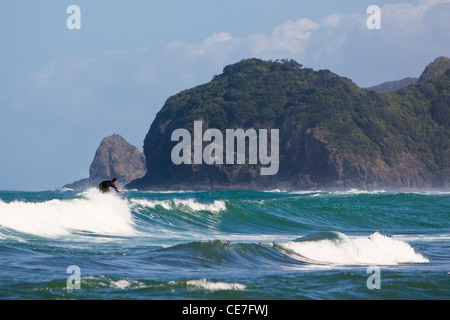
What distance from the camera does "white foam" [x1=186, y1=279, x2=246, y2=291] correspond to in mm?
9320

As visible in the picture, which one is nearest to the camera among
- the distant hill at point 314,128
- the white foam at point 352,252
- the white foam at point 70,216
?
the white foam at point 352,252

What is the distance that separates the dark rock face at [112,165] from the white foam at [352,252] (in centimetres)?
14629

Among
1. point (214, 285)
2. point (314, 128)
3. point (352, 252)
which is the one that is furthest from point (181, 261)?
point (314, 128)

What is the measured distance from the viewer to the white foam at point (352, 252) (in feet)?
47.5

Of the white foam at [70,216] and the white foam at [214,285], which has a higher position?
the white foam at [70,216]

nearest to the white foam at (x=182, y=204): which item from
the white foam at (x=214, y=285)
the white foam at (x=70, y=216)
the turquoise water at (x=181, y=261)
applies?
the turquoise water at (x=181, y=261)

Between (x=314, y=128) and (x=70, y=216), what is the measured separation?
302ft

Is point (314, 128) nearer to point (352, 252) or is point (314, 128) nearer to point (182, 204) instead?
point (182, 204)

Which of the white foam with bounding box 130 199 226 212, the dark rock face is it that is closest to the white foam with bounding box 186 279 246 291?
the white foam with bounding box 130 199 226 212

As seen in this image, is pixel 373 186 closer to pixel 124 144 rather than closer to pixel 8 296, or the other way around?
pixel 124 144

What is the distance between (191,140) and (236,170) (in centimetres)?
1155

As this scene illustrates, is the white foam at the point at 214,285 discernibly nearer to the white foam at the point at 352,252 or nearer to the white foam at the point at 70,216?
the white foam at the point at 352,252

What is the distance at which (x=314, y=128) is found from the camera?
111625 mm

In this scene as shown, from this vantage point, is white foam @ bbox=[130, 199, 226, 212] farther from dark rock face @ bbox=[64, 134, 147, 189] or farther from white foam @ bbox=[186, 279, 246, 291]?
dark rock face @ bbox=[64, 134, 147, 189]
